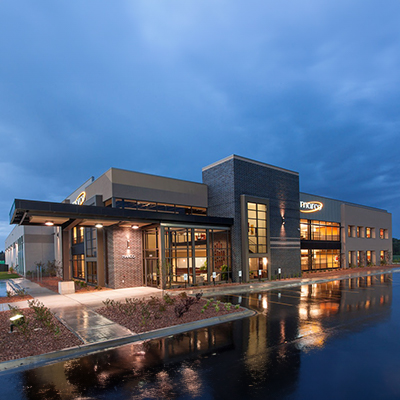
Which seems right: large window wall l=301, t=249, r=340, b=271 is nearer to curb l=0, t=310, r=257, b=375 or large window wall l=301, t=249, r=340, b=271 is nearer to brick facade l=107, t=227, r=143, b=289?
brick facade l=107, t=227, r=143, b=289

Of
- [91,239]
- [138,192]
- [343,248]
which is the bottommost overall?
[343,248]

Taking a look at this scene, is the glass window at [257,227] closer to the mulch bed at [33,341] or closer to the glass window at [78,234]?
the glass window at [78,234]

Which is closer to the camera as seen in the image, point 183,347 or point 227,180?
point 183,347

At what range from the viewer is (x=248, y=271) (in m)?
26.6

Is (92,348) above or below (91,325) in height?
above

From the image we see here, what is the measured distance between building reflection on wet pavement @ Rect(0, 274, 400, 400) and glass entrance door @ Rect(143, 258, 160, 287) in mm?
11615

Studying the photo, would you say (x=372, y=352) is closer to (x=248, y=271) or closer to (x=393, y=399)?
(x=393, y=399)

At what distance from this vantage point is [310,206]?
127 feet

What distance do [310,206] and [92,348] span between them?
34.2 meters

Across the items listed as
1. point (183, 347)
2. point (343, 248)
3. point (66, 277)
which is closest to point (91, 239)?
point (66, 277)

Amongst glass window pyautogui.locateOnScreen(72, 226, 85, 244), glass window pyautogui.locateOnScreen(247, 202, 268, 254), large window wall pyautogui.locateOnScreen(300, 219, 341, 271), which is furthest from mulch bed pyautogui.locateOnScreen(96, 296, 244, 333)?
large window wall pyautogui.locateOnScreen(300, 219, 341, 271)

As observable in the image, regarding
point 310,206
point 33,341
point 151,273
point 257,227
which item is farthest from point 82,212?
point 310,206

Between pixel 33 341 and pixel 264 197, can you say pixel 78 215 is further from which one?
pixel 264 197

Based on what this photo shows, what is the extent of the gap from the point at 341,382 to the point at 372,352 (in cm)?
260
